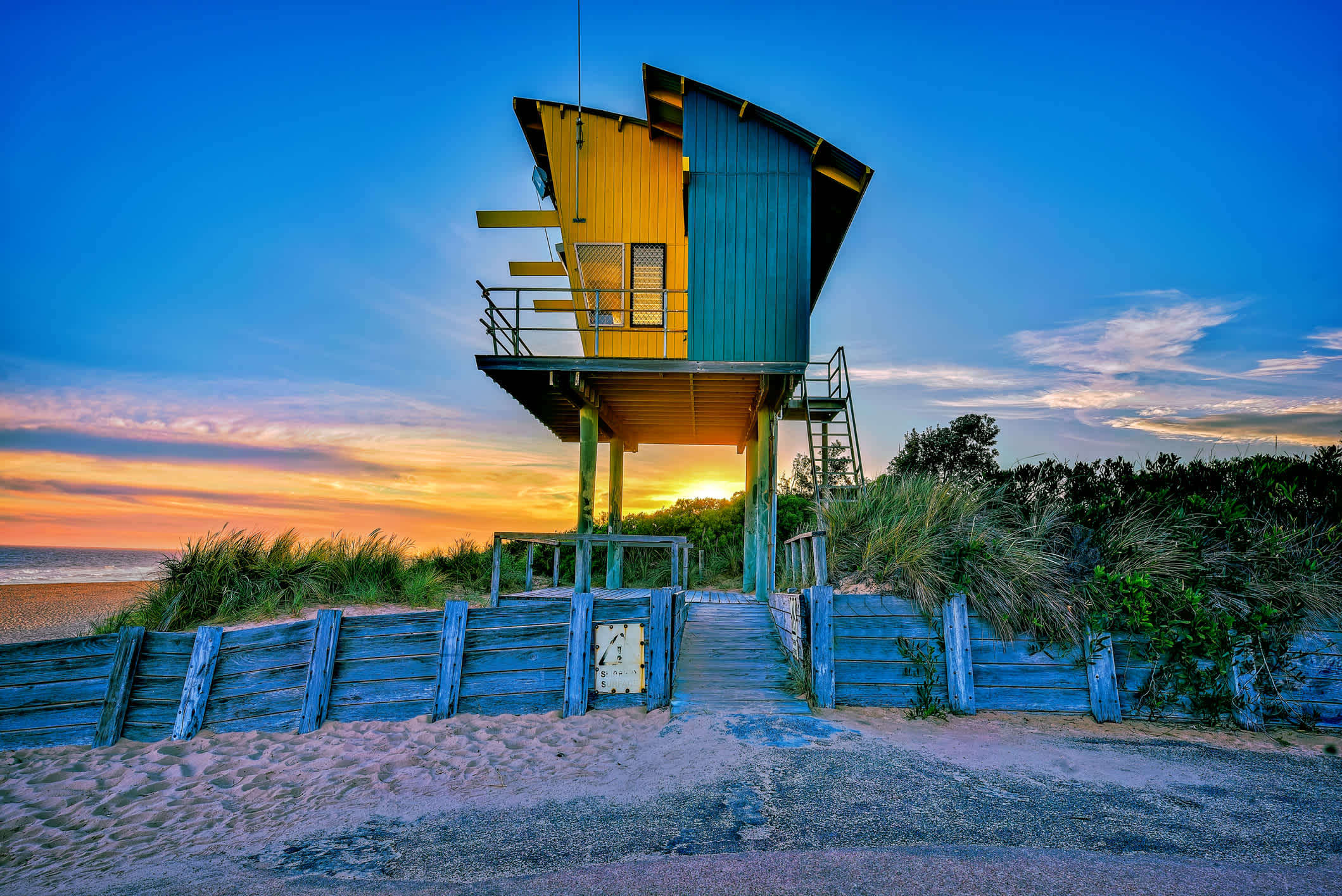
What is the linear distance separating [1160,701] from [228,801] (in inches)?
386

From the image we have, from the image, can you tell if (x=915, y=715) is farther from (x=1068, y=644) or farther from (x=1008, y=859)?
(x=1008, y=859)

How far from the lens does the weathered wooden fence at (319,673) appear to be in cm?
789

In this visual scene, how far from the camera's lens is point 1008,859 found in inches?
170

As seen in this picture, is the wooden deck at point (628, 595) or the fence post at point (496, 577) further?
the wooden deck at point (628, 595)

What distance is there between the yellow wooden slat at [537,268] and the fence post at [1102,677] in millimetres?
12282

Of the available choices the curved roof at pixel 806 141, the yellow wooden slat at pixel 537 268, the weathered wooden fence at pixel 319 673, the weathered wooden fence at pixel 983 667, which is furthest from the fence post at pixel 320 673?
the curved roof at pixel 806 141

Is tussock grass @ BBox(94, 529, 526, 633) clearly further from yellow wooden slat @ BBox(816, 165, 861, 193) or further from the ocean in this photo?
the ocean

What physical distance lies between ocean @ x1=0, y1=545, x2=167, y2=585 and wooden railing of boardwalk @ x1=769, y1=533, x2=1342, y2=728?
33.1 metres

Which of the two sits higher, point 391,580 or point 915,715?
point 391,580

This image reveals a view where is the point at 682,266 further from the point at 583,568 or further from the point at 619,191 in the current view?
the point at 583,568

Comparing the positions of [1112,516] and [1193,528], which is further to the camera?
[1112,516]

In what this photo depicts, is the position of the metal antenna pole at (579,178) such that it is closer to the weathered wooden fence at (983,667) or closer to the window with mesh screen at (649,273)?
the window with mesh screen at (649,273)

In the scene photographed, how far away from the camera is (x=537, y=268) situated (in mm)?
15641

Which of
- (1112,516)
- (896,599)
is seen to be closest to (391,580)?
(896,599)
